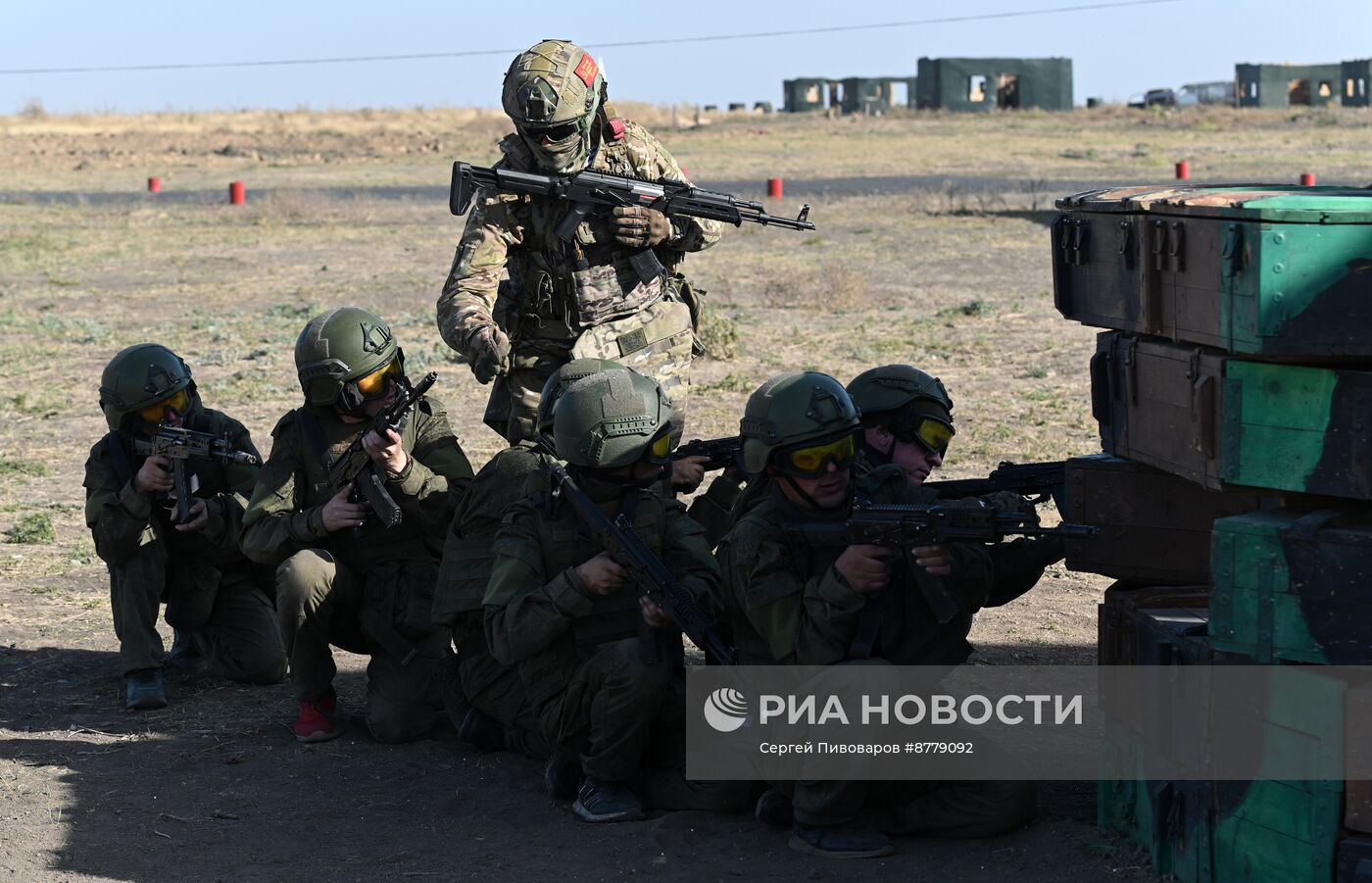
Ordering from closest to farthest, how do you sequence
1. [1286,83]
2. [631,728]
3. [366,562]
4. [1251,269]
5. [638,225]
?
1. [1251,269]
2. [631,728]
3. [366,562]
4. [638,225]
5. [1286,83]

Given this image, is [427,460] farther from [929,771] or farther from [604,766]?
[929,771]

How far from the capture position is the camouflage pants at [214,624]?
6.63m

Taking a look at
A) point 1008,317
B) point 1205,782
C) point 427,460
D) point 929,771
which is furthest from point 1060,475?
point 1008,317

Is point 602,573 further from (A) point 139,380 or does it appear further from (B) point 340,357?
(A) point 139,380

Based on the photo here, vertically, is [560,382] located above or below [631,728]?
above

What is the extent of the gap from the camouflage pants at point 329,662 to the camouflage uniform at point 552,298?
113 centimetres

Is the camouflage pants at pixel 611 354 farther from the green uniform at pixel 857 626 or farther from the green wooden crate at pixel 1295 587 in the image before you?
the green wooden crate at pixel 1295 587

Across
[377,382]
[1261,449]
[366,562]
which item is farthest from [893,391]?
[366,562]

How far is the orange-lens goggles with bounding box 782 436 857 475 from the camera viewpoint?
4.86 m

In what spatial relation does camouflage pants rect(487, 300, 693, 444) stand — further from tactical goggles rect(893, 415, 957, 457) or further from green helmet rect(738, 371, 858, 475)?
green helmet rect(738, 371, 858, 475)

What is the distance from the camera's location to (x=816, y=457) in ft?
16.0

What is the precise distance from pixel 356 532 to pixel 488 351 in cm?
84

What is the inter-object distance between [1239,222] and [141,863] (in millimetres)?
3564

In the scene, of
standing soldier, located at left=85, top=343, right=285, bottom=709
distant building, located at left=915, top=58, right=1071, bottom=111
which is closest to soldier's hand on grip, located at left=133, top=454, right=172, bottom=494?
standing soldier, located at left=85, top=343, right=285, bottom=709
